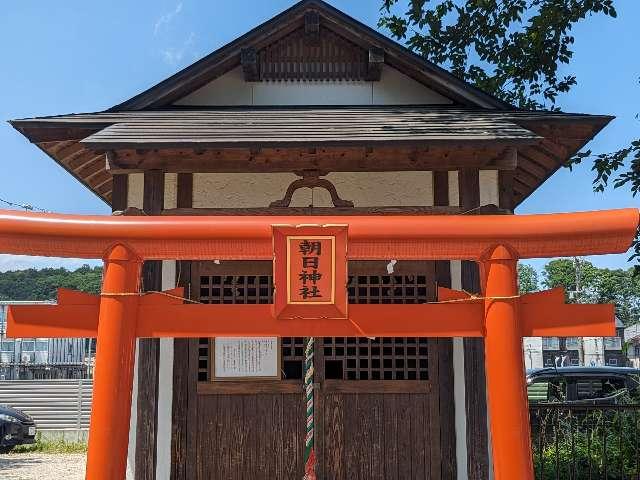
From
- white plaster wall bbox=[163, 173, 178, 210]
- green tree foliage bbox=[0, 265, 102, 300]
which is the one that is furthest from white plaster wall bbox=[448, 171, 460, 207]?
green tree foliage bbox=[0, 265, 102, 300]

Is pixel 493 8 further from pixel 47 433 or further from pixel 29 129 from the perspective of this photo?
pixel 47 433

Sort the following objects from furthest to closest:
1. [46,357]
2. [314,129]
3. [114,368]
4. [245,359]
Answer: [46,357] → [245,359] → [314,129] → [114,368]

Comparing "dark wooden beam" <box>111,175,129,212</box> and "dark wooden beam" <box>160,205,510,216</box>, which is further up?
"dark wooden beam" <box>111,175,129,212</box>

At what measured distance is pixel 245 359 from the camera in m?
7.23

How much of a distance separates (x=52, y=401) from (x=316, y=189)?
54.3ft

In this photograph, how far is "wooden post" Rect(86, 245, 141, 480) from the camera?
4.54m

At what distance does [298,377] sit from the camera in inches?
287

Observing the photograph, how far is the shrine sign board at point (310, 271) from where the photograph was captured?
4773 millimetres

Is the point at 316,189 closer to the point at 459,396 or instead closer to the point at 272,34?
the point at 272,34

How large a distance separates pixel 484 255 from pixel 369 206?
2.53 metres

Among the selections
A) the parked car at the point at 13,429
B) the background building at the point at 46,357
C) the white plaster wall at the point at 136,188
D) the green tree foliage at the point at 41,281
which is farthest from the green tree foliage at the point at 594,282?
the green tree foliage at the point at 41,281

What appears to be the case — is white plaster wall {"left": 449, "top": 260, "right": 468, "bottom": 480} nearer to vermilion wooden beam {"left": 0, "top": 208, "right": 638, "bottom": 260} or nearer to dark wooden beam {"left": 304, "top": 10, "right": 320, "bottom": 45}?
vermilion wooden beam {"left": 0, "top": 208, "right": 638, "bottom": 260}

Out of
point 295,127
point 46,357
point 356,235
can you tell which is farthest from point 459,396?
point 46,357

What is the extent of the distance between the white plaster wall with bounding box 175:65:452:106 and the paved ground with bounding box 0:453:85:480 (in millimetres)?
7026
